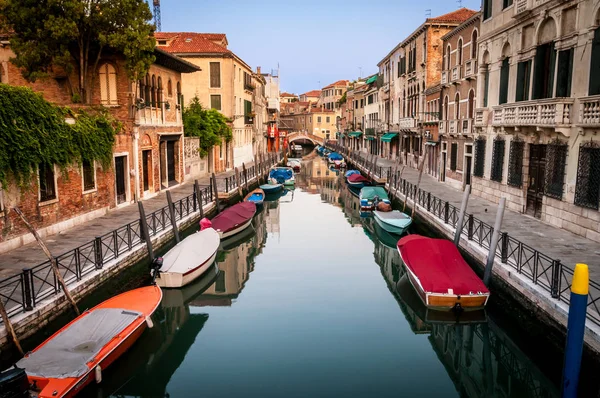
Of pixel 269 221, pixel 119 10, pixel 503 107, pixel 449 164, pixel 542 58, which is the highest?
pixel 119 10

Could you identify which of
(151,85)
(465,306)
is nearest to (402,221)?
(465,306)

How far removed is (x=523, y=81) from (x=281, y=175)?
68.5ft

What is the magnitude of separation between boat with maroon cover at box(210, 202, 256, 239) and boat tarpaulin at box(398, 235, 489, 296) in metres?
7.77

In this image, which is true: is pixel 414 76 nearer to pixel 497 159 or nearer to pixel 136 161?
pixel 497 159

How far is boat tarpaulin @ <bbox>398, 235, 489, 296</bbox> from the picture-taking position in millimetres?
10578

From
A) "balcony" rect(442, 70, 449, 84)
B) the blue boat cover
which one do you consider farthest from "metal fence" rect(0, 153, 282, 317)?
the blue boat cover

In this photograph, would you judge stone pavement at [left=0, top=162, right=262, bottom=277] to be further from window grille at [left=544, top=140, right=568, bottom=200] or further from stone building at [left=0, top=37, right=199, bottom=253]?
window grille at [left=544, top=140, right=568, bottom=200]

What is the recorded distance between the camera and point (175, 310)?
1161 centimetres

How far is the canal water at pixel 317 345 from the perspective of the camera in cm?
811

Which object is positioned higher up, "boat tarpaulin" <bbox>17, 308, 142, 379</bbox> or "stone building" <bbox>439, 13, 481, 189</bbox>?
"stone building" <bbox>439, 13, 481, 189</bbox>

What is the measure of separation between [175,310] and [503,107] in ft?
44.2

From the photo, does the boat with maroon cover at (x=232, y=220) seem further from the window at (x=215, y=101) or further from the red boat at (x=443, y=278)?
the window at (x=215, y=101)

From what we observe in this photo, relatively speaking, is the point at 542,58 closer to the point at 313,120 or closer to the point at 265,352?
the point at 265,352

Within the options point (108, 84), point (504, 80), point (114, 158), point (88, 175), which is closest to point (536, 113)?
point (504, 80)
